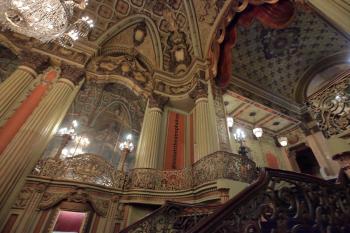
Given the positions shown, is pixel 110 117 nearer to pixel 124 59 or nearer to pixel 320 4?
pixel 124 59

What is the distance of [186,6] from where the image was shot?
27.3ft

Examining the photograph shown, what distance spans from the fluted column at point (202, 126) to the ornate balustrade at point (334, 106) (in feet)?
10.2

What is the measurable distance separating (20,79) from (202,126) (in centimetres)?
593

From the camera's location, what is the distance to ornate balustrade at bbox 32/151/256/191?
16.3 ft

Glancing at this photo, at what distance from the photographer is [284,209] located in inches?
71.6

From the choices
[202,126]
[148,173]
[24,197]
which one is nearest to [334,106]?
[202,126]

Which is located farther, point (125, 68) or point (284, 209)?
point (125, 68)

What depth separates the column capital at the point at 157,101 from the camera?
7.53 m

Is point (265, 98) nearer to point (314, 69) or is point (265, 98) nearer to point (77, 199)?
point (314, 69)

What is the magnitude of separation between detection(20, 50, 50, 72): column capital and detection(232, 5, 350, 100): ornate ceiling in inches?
299

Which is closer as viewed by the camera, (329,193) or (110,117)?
(329,193)

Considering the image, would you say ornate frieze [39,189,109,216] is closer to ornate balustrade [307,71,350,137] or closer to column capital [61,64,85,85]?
column capital [61,64,85,85]

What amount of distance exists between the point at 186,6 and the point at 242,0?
3.18 m

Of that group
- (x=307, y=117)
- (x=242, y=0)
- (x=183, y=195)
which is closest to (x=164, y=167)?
(x=183, y=195)
